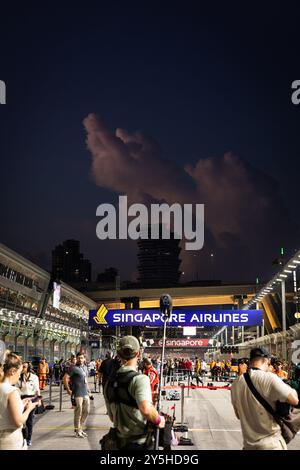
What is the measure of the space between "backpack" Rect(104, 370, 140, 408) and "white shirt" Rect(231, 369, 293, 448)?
106cm

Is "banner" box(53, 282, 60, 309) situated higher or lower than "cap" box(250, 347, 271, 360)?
higher

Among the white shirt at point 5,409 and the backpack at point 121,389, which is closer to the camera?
the backpack at point 121,389

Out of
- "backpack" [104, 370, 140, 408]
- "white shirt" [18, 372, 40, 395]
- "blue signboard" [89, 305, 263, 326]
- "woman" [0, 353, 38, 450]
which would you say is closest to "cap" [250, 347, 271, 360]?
"backpack" [104, 370, 140, 408]

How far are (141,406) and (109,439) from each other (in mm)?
556

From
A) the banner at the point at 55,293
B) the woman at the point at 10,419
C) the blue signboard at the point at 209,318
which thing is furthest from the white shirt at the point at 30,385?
the banner at the point at 55,293

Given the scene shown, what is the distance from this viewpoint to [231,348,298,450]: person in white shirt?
5340 millimetres

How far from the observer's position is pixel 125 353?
5.58 metres

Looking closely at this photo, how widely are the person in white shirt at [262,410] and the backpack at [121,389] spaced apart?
1.06 meters

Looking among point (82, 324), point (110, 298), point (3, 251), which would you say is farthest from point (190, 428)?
point (110, 298)

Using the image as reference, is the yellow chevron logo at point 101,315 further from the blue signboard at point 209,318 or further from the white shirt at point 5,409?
the white shirt at point 5,409

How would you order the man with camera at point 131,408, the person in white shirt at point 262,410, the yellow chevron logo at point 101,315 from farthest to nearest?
the yellow chevron logo at point 101,315, the person in white shirt at point 262,410, the man with camera at point 131,408

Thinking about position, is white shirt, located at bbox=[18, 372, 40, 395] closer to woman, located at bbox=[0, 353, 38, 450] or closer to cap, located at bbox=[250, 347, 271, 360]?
woman, located at bbox=[0, 353, 38, 450]

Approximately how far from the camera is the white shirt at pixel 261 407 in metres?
5.36
